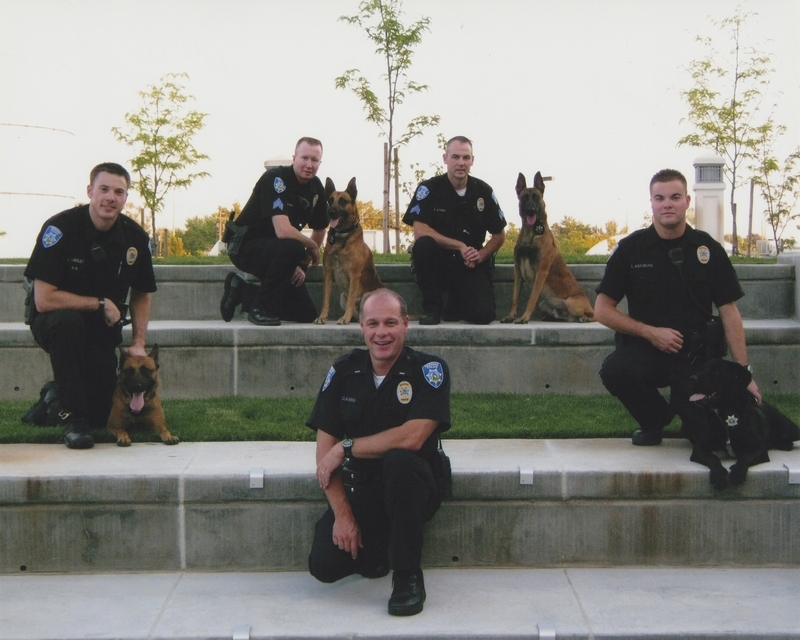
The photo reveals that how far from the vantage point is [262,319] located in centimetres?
616

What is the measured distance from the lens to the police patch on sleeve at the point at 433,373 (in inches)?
140

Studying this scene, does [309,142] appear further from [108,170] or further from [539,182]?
[108,170]

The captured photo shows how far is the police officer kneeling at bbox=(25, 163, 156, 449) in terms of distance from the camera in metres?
4.41

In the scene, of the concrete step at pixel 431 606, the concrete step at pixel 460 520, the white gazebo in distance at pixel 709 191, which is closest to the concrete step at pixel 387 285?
the concrete step at pixel 460 520

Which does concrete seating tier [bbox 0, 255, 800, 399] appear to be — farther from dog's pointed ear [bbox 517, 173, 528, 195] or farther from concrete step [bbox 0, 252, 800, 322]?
dog's pointed ear [bbox 517, 173, 528, 195]

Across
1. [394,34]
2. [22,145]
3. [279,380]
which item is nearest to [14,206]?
[22,145]

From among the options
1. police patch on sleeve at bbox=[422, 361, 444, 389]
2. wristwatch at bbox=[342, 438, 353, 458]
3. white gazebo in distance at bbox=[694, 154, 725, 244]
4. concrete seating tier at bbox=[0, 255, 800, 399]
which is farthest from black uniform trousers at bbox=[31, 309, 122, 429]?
white gazebo in distance at bbox=[694, 154, 725, 244]

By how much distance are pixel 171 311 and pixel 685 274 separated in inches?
154

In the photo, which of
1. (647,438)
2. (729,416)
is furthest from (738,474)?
(647,438)

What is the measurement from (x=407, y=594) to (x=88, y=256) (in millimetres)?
2419

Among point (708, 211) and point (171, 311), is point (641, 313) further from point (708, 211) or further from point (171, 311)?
point (708, 211)

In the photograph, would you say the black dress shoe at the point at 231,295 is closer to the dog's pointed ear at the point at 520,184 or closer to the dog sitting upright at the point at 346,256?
the dog sitting upright at the point at 346,256

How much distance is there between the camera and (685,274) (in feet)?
14.4

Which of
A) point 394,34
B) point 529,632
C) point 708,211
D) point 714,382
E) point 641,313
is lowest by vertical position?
point 529,632
